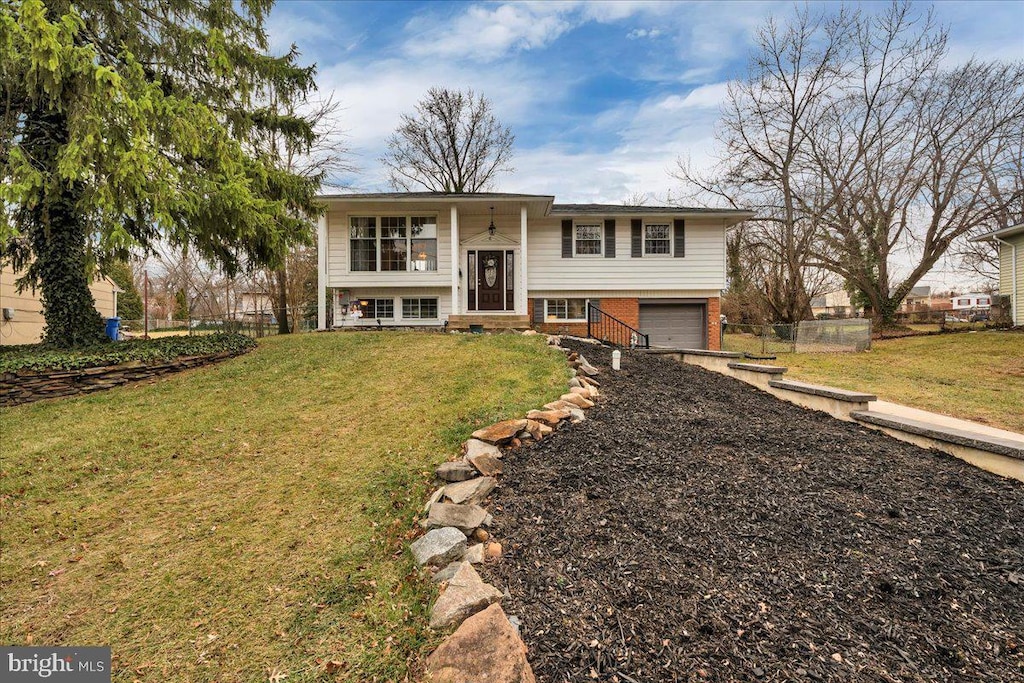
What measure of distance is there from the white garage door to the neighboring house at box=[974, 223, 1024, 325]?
10696 millimetres

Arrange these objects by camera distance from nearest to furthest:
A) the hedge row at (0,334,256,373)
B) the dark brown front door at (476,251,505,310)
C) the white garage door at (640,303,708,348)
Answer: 1. the hedge row at (0,334,256,373)
2. the dark brown front door at (476,251,505,310)
3. the white garage door at (640,303,708,348)

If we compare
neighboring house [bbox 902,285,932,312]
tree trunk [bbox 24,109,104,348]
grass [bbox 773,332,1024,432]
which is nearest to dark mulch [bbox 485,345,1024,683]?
grass [bbox 773,332,1024,432]

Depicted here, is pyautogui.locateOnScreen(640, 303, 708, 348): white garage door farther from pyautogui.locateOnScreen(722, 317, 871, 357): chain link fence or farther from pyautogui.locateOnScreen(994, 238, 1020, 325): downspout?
pyautogui.locateOnScreen(994, 238, 1020, 325): downspout

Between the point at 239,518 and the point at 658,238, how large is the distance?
43.4ft

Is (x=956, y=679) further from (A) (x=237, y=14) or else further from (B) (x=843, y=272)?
(B) (x=843, y=272)

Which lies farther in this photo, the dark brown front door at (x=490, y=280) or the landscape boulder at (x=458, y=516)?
the dark brown front door at (x=490, y=280)

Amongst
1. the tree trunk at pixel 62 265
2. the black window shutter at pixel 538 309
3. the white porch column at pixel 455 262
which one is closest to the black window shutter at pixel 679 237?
the black window shutter at pixel 538 309

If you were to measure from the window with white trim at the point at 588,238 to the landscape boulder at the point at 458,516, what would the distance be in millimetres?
11828

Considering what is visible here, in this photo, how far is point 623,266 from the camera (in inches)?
544

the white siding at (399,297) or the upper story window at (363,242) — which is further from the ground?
the upper story window at (363,242)

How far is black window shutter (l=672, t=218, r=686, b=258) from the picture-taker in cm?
1391

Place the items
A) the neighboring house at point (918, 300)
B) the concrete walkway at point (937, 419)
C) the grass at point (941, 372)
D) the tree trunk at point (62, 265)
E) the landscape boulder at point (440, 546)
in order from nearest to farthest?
1. the landscape boulder at point (440, 546)
2. the concrete walkway at point (937, 419)
3. the grass at point (941, 372)
4. the tree trunk at point (62, 265)
5. the neighboring house at point (918, 300)

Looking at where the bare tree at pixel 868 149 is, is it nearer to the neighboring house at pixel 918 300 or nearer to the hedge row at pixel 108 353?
the neighboring house at pixel 918 300

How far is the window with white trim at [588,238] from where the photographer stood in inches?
546
